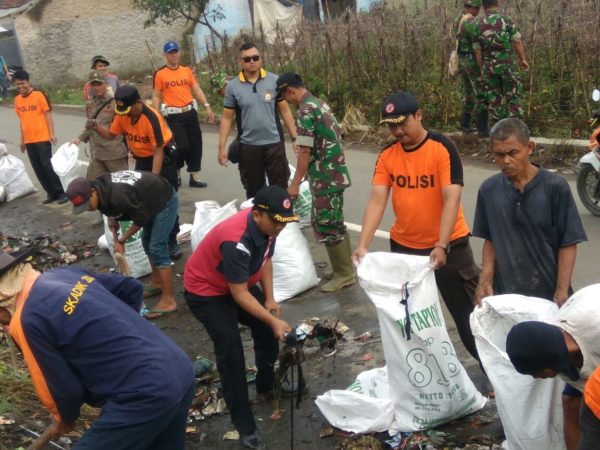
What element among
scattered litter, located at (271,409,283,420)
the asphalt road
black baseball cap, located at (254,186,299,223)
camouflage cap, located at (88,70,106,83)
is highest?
camouflage cap, located at (88,70,106,83)

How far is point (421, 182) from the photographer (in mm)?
4410

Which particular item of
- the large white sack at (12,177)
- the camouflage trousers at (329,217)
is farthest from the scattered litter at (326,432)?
the large white sack at (12,177)

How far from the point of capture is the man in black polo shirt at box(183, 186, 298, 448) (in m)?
4.09

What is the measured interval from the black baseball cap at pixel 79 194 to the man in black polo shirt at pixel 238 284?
1461 mm

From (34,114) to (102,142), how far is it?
2.11m

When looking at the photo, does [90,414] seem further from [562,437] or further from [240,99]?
[240,99]

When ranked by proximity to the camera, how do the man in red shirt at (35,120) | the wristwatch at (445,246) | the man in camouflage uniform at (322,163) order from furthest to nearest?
the man in red shirt at (35,120) < the man in camouflage uniform at (322,163) < the wristwatch at (445,246)

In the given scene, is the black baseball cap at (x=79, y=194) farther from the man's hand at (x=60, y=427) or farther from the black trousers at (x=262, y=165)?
the man's hand at (x=60, y=427)

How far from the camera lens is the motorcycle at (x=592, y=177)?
709cm

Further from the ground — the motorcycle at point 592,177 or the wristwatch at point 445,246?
the wristwatch at point 445,246

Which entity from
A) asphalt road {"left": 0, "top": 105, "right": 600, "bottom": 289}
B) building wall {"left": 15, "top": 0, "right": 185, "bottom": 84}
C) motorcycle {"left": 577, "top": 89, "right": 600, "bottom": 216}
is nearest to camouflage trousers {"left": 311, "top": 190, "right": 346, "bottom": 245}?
asphalt road {"left": 0, "top": 105, "right": 600, "bottom": 289}

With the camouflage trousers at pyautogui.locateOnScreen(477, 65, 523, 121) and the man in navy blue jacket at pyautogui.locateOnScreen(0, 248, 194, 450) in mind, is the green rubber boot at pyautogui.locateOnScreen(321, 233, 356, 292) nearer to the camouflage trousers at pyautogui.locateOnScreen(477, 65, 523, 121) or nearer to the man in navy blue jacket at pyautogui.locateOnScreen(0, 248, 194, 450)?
the man in navy blue jacket at pyautogui.locateOnScreen(0, 248, 194, 450)

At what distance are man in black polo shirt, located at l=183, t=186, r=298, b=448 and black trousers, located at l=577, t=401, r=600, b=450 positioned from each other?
1870 millimetres

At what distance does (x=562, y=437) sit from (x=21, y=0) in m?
26.7
